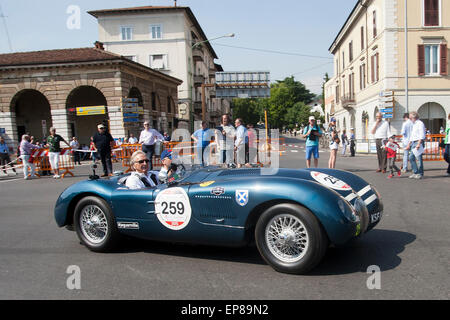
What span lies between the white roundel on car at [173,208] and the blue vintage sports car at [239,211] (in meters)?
0.01

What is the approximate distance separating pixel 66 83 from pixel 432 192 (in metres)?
27.2

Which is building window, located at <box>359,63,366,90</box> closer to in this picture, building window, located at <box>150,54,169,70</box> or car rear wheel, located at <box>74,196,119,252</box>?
building window, located at <box>150,54,169,70</box>

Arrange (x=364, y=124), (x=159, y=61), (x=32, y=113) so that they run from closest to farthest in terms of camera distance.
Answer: (x=32, y=113) → (x=364, y=124) → (x=159, y=61)

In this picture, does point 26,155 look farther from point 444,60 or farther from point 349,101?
point 349,101

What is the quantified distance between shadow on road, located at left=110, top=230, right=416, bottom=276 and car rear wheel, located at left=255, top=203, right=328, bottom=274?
21 centimetres

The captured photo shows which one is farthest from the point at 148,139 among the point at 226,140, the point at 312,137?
the point at 312,137

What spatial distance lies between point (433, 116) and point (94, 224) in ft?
88.4

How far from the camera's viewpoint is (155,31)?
1706 inches

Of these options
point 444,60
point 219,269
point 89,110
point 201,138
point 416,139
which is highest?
point 444,60

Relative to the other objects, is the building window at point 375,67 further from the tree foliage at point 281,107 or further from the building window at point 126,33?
the tree foliage at point 281,107

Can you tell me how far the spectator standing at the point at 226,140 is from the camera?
11.7 meters
